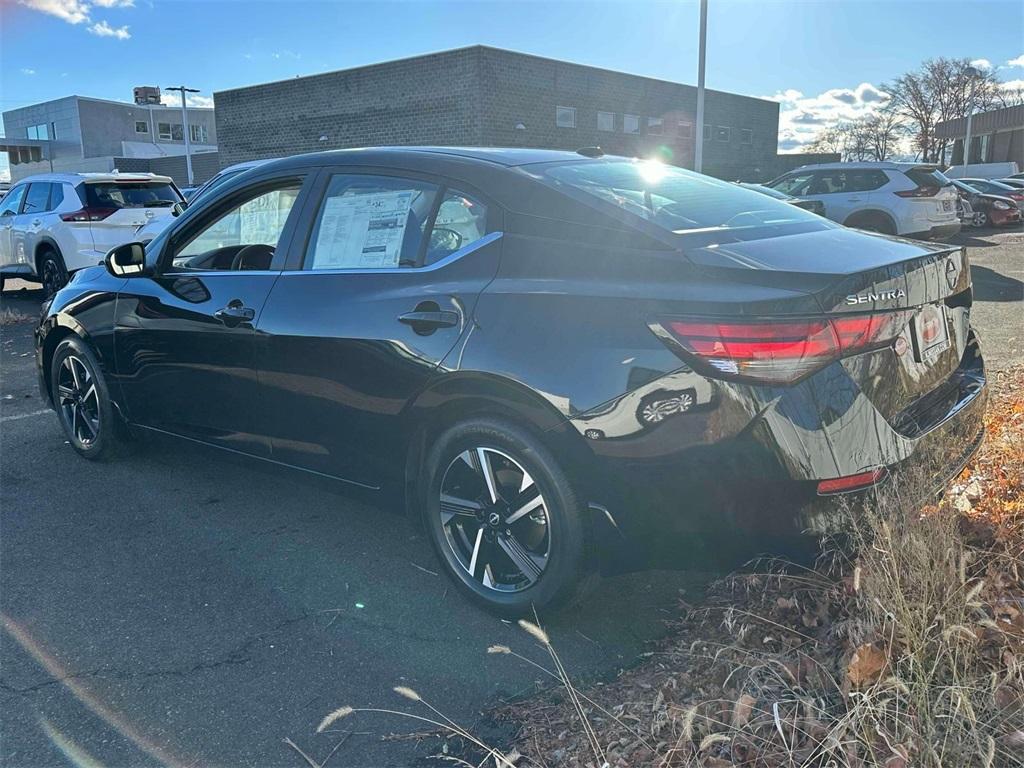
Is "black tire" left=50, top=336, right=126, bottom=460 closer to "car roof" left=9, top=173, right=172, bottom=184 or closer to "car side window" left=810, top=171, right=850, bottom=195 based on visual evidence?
"car roof" left=9, top=173, right=172, bottom=184

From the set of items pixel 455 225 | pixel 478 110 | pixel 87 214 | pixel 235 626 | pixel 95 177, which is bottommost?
pixel 235 626

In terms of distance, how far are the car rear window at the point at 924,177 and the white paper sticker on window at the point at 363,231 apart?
12829 millimetres

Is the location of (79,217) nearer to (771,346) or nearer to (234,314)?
(234,314)

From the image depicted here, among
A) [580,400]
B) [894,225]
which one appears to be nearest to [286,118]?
[894,225]

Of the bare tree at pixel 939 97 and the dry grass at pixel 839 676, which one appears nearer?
the dry grass at pixel 839 676

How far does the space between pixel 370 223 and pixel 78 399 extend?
253 centimetres

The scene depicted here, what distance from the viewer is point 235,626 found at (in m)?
3.12

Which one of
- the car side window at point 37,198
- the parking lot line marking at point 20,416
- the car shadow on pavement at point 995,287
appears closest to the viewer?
the parking lot line marking at point 20,416

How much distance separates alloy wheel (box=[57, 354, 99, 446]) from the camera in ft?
15.8

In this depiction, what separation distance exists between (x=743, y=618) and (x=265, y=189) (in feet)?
9.12

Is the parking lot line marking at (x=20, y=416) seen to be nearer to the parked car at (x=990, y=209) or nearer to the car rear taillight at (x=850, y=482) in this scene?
the car rear taillight at (x=850, y=482)

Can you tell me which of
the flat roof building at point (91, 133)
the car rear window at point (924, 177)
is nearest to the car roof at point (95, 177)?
the car rear window at point (924, 177)

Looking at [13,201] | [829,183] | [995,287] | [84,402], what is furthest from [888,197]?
[13,201]

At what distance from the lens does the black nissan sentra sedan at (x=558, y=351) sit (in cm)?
247
